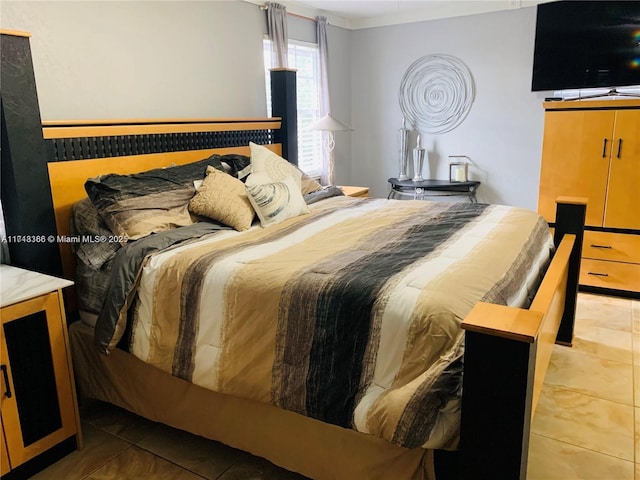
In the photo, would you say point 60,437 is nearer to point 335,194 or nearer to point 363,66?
point 335,194

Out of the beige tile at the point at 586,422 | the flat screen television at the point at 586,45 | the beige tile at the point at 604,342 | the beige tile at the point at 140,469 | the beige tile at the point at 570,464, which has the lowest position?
the beige tile at the point at 140,469

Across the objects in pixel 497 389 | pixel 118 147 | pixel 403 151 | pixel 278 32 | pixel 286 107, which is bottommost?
pixel 497 389

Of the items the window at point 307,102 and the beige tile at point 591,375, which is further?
the window at point 307,102

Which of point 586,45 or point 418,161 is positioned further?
point 418,161

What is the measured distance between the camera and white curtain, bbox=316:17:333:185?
15.0 feet

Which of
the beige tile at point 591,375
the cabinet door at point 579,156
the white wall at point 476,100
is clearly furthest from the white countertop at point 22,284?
the white wall at point 476,100

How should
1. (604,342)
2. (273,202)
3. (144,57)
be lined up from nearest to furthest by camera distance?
(273,202) < (604,342) < (144,57)

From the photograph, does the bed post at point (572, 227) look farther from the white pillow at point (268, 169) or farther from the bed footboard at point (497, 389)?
the bed footboard at point (497, 389)

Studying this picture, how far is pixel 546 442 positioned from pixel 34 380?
2.05 m

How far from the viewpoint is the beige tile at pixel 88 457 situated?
1.90 meters

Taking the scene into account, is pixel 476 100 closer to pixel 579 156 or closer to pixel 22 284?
pixel 579 156

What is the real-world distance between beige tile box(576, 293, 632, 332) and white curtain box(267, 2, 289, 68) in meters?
2.93

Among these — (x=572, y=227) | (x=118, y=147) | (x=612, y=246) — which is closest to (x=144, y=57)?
(x=118, y=147)

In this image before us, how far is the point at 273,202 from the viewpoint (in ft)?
8.37
